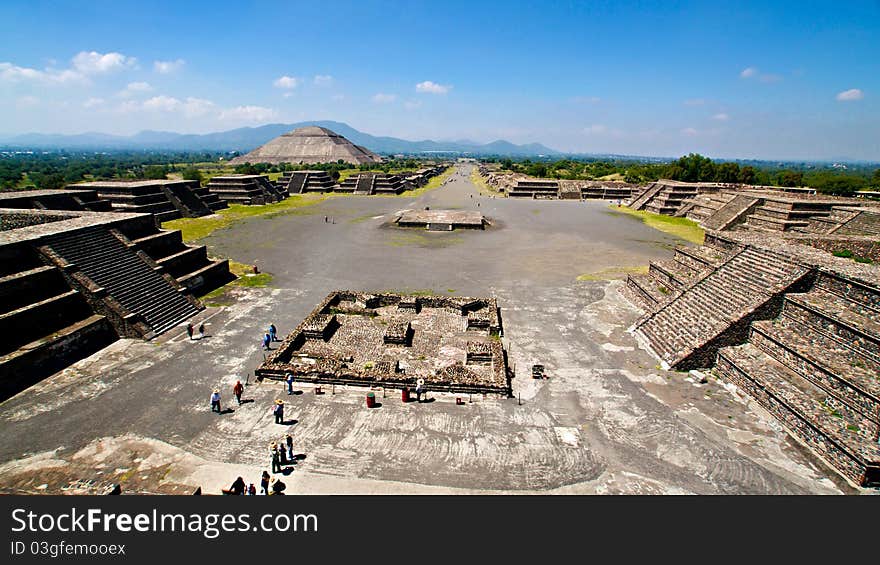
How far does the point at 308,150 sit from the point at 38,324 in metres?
132

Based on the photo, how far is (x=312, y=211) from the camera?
55.4 meters

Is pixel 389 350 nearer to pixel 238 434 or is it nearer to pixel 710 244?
pixel 238 434

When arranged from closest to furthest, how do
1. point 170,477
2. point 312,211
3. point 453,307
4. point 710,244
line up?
point 170,477 < point 453,307 < point 710,244 < point 312,211

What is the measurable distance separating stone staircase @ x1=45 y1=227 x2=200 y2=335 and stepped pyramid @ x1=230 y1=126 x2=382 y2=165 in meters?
113

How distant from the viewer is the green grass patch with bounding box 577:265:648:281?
27519 millimetres

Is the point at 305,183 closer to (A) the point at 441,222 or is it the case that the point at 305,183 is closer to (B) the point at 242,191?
(B) the point at 242,191

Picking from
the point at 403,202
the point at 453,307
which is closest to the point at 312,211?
the point at 403,202

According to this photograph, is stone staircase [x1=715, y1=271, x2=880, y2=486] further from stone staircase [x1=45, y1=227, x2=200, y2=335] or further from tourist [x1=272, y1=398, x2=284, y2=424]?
stone staircase [x1=45, y1=227, x2=200, y2=335]

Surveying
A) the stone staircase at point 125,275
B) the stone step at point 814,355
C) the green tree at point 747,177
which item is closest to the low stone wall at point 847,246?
the stone step at point 814,355

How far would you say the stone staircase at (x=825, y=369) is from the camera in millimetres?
10797

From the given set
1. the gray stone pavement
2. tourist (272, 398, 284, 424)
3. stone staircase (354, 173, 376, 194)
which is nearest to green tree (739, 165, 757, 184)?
stone staircase (354, 173, 376, 194)

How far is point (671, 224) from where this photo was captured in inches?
1975

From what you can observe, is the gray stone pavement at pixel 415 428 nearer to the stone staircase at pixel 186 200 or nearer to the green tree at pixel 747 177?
the stone staircase at pixel 186 200

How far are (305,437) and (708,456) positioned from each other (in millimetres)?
11048
